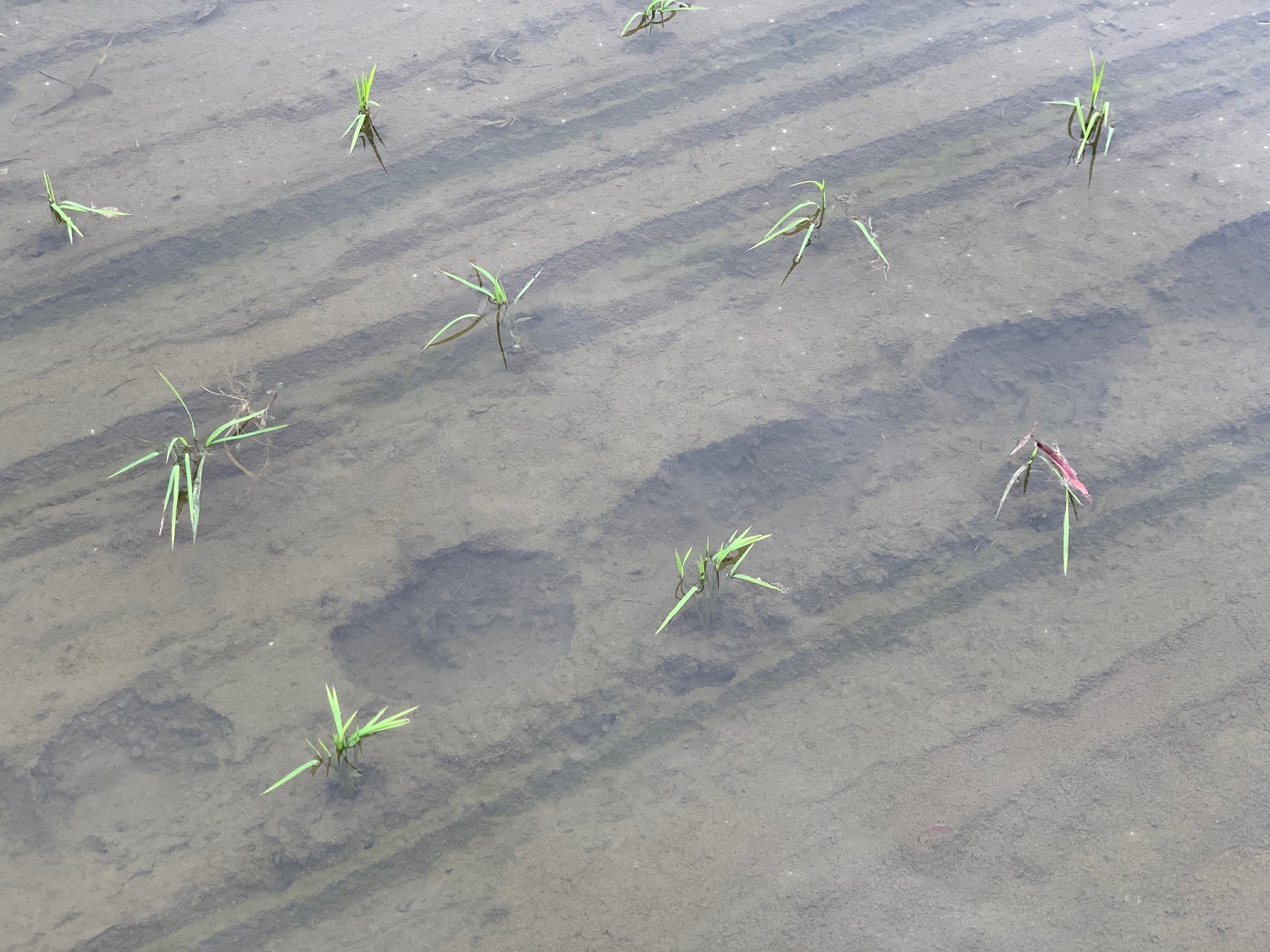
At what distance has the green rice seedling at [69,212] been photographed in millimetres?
2963

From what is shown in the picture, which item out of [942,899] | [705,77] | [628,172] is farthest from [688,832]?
[705,77]

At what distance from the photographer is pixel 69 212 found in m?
3.06

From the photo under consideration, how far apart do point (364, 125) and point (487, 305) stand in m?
0.82

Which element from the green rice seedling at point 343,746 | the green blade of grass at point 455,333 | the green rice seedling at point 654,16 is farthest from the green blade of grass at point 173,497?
the green rice seedling at point 654,16

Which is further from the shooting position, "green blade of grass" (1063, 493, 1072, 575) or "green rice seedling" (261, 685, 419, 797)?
"green blade of grass" (1063, 493, 1072, 575)

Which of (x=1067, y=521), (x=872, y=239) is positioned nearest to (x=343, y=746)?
(x=1067, y=521)

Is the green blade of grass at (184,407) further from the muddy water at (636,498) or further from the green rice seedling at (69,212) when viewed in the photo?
the green rice seedling at (69,212)

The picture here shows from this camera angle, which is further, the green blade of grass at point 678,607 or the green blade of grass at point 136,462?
the green blade of grass at point 136,462

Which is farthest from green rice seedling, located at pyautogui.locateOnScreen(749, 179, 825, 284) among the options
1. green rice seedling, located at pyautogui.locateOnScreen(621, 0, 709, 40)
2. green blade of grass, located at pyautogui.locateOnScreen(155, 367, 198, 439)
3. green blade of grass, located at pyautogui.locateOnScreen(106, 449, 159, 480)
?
green blade of grass, located at pyautogui.locateOnScreen(106, 449, 159, 480)

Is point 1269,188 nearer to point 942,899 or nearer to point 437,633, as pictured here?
point 942,899

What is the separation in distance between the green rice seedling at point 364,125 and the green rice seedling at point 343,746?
1.80 metres

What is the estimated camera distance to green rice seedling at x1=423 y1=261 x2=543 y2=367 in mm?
2773

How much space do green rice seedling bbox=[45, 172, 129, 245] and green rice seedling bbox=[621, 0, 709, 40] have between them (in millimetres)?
1893

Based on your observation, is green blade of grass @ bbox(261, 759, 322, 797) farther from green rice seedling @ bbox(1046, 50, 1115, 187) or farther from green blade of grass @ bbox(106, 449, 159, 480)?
green rice seedling @ bbox(1046, 50, 1115, 187)
